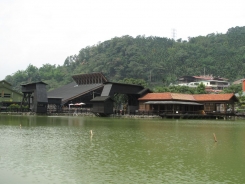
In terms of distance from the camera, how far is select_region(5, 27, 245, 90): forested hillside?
109 meters

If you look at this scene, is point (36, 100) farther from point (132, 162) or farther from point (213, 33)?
point (213, 33)

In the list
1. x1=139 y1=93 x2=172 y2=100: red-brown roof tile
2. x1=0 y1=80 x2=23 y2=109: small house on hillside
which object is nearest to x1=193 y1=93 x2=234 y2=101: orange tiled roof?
x1=139 y1=93 x2=172 y2=100: red-brown roof tile

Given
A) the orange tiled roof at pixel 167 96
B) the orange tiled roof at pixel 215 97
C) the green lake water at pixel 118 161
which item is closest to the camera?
the green lake water at pixel 118 161

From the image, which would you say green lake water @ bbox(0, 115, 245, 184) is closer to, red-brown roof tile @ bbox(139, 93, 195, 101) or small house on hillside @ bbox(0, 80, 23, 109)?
red-brown roof tile @ bbox(139, 93, 195, 101)

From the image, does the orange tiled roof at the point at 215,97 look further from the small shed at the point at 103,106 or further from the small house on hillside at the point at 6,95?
the small house on hillside at the point at 6,95

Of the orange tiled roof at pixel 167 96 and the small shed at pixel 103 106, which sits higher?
the orange tiled roof at pixel 167 96

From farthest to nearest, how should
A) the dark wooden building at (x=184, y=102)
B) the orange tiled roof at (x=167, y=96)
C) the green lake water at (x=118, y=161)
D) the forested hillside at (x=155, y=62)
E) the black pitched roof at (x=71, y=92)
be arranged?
the forested hillside at (x=155, y=62) → the black pitched roof at (x=71, y=92) → the orange tiled roof at (x=167, y=96) → the dark wooden building at (x=184, y=102) → the green lake water at (x=118, y=161)

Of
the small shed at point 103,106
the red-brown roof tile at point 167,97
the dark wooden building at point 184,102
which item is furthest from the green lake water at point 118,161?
the red-brown roof tile at point 167,97

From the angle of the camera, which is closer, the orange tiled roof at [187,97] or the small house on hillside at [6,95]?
the orange tiled roof at [187,97]

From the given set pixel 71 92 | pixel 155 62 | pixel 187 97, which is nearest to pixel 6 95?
pixel 71 92

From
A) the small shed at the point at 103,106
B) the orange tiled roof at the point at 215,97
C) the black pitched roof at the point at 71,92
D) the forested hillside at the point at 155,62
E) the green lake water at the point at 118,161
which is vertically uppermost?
the forested hillside at the point at 155,62

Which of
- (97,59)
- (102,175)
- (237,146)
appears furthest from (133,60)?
(102,175)

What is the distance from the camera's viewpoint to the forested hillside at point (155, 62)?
4306 inches

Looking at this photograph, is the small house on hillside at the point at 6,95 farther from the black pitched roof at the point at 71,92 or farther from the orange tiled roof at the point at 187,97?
the orange tiled roof at the point at 187,97
